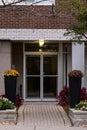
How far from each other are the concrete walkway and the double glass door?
2614 millimetres

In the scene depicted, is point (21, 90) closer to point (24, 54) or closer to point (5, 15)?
point (24, 54)

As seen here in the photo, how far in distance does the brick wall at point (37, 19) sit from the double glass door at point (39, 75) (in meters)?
1.98

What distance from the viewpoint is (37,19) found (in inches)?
825

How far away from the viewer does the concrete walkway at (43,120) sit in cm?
1364

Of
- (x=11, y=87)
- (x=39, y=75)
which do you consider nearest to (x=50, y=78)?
(x=39, y=75)

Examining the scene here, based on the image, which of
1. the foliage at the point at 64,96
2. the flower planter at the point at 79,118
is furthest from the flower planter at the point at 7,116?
the foliage at the point at 64,96

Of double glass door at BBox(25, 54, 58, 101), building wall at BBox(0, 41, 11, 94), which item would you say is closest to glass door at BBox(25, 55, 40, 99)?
double glass door at BBox(25, 54, 58, 101)

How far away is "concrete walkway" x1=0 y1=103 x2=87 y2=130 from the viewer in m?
13.6

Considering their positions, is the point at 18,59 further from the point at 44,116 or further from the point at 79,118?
the point at 79,118

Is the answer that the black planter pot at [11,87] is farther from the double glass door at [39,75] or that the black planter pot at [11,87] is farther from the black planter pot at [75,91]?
the double glass door at [39,75]

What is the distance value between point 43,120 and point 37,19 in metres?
6.83

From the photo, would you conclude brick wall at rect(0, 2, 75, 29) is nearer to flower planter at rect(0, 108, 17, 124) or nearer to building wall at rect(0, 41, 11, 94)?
building wall at rect(0, 41, 11, 94)

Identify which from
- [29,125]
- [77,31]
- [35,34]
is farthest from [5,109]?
[35,34]

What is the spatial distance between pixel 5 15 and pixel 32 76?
3.32 meters
